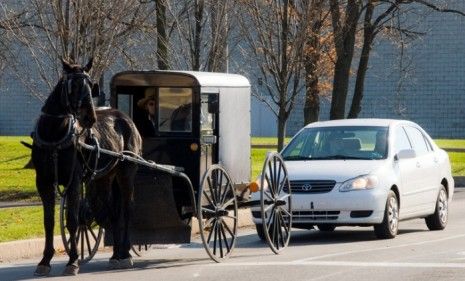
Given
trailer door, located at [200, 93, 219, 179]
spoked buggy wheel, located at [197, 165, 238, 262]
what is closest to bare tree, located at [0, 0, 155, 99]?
trailer door, located at [200, 93, 219, 179]

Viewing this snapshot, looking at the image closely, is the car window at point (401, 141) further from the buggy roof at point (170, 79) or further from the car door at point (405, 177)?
the buggy roof at point (170, 79)

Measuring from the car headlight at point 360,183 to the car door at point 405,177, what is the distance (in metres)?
0.70

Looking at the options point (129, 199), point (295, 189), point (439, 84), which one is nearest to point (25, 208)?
point (295, 189)

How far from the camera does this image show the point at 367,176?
1714 centimetres

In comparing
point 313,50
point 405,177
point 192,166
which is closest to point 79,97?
point 192,166

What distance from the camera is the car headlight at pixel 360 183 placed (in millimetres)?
17016

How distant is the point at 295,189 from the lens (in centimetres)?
1714

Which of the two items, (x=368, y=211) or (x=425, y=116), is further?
(x=425, y=116)

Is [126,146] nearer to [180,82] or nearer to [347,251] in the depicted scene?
[180,82]

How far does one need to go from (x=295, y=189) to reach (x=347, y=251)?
5.67 feet

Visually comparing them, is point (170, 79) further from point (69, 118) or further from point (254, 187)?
point (69, 118)

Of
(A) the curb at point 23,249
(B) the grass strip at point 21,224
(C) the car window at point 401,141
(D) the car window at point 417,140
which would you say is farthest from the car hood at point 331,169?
(B) the grass strip at point 21,224

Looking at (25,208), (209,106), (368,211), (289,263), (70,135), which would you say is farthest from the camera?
(25,208)

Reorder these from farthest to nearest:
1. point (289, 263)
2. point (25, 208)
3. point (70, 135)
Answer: point (25, 208) → point (289, 263) → point (70, 135)
